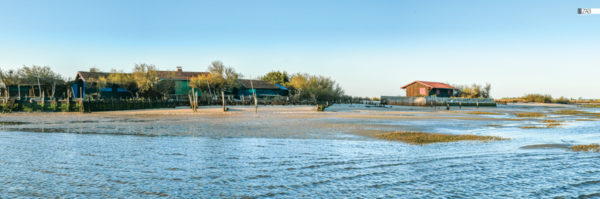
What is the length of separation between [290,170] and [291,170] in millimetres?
25

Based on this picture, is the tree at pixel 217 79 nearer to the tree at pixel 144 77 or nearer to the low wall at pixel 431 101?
the tree at pixel 144 77

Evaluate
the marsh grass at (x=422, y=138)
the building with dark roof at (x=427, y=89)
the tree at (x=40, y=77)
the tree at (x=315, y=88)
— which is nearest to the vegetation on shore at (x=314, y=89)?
the tree at (x=315, y=88)

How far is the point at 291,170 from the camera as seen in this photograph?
10.2m

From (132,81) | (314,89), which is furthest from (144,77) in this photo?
(314,89)

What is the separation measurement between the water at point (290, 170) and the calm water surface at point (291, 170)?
0.02 metres

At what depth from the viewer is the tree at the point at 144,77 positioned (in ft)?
168

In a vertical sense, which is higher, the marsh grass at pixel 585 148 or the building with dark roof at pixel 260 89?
the building with dark roof at pixel 260 89

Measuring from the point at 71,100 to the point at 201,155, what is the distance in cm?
3202

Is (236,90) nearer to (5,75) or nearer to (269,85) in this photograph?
(269,85)

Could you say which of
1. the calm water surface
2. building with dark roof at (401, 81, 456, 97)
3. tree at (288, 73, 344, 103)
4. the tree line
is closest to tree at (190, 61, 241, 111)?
the tree line

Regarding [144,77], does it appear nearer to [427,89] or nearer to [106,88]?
[106,88]

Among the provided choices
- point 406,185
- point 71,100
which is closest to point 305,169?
point 406,185

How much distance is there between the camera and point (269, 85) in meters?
66.2

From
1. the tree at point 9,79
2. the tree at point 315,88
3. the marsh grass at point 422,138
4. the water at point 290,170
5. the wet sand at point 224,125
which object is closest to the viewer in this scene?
the water at point 290,170
